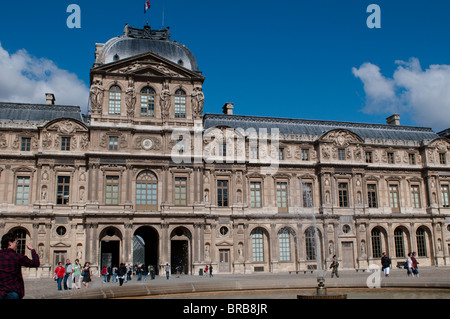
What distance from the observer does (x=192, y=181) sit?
42469mm

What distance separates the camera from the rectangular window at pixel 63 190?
4100 cm

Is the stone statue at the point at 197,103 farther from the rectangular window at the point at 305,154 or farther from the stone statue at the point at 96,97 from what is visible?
the rectangular window at the point at 305,154

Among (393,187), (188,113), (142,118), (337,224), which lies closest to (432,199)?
(393,187)

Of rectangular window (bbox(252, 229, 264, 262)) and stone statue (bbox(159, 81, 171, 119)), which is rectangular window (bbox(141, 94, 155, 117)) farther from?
rectangular window (bbox(252, 229, 264, 262))

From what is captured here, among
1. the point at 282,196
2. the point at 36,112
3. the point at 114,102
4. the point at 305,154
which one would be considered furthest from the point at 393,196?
the point at 36,112

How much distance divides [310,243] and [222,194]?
395 inches

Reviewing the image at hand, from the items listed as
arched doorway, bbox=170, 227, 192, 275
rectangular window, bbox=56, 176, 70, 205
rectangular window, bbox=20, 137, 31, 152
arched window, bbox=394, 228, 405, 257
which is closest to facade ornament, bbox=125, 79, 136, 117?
rectangular window, bbox=56, 176, 70, 205

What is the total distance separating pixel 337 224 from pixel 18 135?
1211 inches

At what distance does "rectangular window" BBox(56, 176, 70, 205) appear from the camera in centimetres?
4100

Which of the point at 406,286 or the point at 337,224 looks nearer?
the point at 406,286

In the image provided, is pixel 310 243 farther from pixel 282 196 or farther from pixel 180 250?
pixel 180 250

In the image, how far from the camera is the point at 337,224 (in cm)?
4616

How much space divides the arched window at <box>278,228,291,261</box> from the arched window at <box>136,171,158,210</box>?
1253cm
